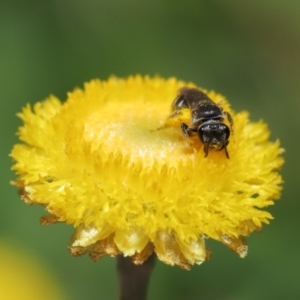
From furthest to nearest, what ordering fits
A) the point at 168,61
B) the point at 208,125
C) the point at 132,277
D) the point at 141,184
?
the point at 168,61 < the point at 132,277 < the point at 208,125 < the point at 141,184

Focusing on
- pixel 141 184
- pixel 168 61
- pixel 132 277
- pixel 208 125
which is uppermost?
pixel 168 61

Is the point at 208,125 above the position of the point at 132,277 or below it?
above

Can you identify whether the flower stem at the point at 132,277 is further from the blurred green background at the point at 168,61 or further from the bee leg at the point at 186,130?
the blurred green background at the point at 168,61

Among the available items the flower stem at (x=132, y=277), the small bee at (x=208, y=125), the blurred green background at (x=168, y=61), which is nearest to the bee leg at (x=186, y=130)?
the small bee at (x=208, y=125)

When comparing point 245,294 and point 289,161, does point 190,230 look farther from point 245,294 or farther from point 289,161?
point 289,161

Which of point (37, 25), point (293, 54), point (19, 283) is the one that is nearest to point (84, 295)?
point (19, 283)

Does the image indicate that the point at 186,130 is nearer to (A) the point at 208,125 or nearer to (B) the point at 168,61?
(A) the point at 208,125

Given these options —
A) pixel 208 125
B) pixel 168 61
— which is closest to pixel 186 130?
pixel 208 125
